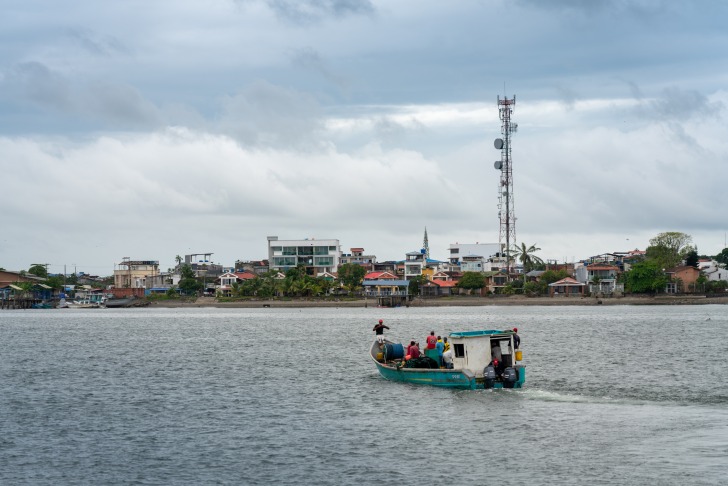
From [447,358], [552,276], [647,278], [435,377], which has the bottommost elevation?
[435,377]

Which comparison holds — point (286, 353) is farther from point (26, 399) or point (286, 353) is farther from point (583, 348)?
point (26, 399)

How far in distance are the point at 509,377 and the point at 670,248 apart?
150823 mm

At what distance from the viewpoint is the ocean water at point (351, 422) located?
27594 millimetres

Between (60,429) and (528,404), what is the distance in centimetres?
1833

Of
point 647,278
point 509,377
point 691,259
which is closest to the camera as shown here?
point 509,377

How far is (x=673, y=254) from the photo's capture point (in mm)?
181375

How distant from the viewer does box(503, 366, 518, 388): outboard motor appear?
41219 mm

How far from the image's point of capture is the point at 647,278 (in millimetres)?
163375

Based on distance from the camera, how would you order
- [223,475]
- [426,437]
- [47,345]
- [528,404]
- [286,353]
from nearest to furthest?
[223,475] < [426,437] < [528,404] < [286,353] < [47,345]

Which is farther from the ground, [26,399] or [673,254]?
[673,254]

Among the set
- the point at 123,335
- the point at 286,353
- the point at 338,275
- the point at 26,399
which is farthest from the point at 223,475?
the point at 338,275

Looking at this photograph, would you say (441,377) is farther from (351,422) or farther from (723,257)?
(723,257)

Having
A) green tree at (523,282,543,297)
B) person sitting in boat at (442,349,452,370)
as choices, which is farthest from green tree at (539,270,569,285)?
person sitting in boat at (442,349,452,370)

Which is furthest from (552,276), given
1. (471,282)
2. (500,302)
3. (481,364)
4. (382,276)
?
(481,364)
